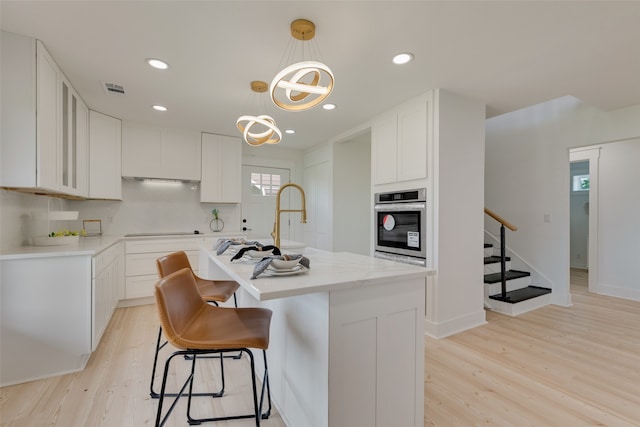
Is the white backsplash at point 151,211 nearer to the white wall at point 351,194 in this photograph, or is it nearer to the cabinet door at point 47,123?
the cabinet door at point 47,123

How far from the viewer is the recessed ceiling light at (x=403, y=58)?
89.2 inches

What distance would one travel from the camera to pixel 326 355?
1.25 m

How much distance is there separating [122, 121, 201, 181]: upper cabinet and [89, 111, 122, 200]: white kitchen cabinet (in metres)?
0.10

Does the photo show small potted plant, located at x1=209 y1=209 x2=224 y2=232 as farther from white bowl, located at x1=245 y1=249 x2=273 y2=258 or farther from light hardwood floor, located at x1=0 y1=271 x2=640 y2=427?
white bowl, located at x1=245 y1=249 x2=273 y2=258

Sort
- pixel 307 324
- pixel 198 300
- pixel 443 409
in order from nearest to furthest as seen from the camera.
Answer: pixel 307 324 < pixel 198 300 < pixel 443 409

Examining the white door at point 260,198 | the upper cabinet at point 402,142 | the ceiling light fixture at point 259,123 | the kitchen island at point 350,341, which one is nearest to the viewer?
the kitchen island at point 350,341

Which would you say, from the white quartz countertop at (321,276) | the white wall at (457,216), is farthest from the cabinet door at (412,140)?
the white quartz countertop at (321,276)

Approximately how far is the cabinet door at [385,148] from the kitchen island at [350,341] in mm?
2039

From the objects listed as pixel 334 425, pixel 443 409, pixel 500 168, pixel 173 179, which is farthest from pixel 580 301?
pixel 173 179

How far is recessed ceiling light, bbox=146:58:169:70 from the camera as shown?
237cm

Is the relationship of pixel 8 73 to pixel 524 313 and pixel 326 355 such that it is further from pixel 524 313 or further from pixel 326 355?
pixel 524 313

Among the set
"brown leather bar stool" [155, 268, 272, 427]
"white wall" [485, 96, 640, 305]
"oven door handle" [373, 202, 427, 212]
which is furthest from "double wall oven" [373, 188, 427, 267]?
"white wall" [485, 96, 640, 305]

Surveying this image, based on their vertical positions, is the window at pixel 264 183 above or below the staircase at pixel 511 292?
above

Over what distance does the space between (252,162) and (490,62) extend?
401cm
